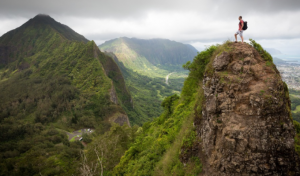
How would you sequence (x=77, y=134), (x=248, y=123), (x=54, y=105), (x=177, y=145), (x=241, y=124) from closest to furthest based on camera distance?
(x=248, y=123), (x=241, y=124), (x=177, y=145), (x=77, y=134), (x=54, y=105)

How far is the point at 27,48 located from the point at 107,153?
206548mm

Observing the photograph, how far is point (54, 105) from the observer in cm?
9494

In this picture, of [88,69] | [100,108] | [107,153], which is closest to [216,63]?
[107,153]

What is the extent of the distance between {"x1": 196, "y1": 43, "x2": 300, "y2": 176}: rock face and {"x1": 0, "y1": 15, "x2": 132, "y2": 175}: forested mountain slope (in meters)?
42.1

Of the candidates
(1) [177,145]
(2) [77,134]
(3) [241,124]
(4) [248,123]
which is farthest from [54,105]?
(4) [248,123]

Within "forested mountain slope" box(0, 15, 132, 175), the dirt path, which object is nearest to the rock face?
"forested mountain slope" box(0, 15, 132, 175)

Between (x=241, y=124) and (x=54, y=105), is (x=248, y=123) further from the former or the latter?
(x=54, y=105)

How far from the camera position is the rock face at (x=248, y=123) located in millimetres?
8820

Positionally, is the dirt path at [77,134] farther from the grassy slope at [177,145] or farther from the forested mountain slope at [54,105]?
the grassy slope at [177,145]

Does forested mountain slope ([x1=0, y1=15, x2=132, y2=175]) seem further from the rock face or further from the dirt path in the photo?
the rock face

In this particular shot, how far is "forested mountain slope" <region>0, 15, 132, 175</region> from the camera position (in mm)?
53750

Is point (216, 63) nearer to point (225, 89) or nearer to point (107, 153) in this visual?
point (225, 89)

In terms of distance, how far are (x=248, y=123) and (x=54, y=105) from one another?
10600cm

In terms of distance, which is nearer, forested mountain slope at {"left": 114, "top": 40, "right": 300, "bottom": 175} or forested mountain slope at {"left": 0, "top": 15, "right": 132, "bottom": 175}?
forested mountain slope at {"left": 114, "top": 40, "right": 300, "bottom": 175}
